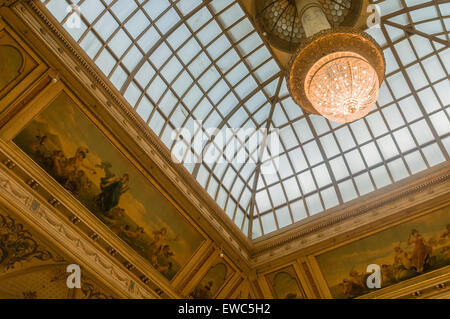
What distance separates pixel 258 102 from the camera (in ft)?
54.5

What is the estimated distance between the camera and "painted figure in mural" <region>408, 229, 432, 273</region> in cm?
1336

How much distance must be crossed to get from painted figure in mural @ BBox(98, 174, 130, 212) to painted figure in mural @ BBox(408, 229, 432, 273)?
982 cm

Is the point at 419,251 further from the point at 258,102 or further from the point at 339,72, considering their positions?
the point at 258,102

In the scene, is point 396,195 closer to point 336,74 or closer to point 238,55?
point 336,74

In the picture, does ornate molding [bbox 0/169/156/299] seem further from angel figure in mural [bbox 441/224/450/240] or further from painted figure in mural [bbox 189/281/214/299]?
angel figure in mural [bbox 441/224/450/240]

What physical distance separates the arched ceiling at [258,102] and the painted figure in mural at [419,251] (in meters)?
2.58

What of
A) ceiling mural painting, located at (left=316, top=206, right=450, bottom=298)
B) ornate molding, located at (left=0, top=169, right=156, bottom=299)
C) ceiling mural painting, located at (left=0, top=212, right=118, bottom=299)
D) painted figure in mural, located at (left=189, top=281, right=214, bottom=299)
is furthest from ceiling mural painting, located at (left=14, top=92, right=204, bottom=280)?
ceiling mural painting, located at (left=316, top=206, right=450, bottom=298)

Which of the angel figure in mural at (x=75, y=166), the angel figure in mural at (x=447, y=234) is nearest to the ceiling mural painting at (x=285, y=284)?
the angel figure in mural at (x=447, y=234)

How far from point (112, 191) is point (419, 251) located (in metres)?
10.4

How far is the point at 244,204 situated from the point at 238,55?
20.6ft

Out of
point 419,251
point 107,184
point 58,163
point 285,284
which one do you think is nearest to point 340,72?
point 419,251

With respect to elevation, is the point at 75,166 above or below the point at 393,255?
above

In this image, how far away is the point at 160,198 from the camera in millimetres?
13016

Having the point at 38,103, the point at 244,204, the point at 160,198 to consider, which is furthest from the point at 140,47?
the point at 244,204
